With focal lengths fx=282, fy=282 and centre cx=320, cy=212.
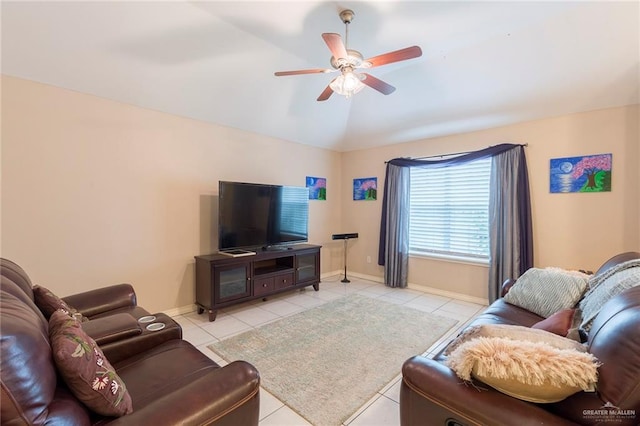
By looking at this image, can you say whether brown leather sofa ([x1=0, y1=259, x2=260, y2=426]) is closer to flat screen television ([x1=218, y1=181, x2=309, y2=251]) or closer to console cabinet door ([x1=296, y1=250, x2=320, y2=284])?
flat screen television ([x1=218, y1=181, x2=309, y2=251])

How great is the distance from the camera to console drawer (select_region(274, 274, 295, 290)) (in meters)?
3.92

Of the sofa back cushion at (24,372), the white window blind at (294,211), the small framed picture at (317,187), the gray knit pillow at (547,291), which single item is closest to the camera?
the sofa back cushion at (24,372)

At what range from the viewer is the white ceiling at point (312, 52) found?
2338 mm

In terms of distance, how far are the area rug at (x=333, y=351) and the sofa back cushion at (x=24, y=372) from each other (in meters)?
1.44

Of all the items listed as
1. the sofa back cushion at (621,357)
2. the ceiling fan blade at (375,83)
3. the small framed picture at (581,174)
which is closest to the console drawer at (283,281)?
the ceiling fan blade at (375,83)

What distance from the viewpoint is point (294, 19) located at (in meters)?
2.54

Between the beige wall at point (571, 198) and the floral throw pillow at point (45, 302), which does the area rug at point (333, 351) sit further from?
the floral throw pillow at point (45, 302)

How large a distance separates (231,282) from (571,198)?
13.6ft

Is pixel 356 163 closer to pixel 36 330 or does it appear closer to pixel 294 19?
pixel 294 19

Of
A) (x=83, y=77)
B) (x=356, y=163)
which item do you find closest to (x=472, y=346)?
(x=83, y=77)

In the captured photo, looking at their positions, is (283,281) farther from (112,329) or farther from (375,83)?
(375,83)

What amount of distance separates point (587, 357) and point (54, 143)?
13.0ft

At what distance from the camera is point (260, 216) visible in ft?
12.6

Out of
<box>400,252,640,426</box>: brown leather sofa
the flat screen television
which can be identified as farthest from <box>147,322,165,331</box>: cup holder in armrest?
the flat screen television
